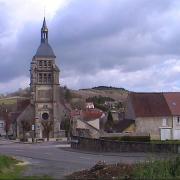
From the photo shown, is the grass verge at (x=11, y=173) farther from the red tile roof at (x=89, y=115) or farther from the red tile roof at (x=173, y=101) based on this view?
the red tile roof at (x=89, y=115)

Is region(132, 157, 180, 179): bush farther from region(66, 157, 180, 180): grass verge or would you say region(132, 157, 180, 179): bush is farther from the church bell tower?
the church bell tower

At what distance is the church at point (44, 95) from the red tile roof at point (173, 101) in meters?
31.3

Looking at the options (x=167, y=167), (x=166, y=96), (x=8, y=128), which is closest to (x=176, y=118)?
(x=166, y=96)

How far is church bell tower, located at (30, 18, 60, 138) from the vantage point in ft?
366

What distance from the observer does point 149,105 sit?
79.4 meters

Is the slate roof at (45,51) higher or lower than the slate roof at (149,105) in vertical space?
higher

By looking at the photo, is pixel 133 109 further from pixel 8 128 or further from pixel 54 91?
pixel 8 128

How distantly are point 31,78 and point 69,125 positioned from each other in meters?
18.0

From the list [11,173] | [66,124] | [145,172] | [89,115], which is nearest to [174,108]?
[66,124]

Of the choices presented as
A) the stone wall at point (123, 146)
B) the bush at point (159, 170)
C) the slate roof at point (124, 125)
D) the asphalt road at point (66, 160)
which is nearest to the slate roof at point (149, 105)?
the slate roof at point (124, 125)

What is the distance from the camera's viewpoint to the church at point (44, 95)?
110m

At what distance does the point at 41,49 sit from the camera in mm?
118125

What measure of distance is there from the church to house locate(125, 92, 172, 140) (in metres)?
31.6

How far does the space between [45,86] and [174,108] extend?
41.9 meters
